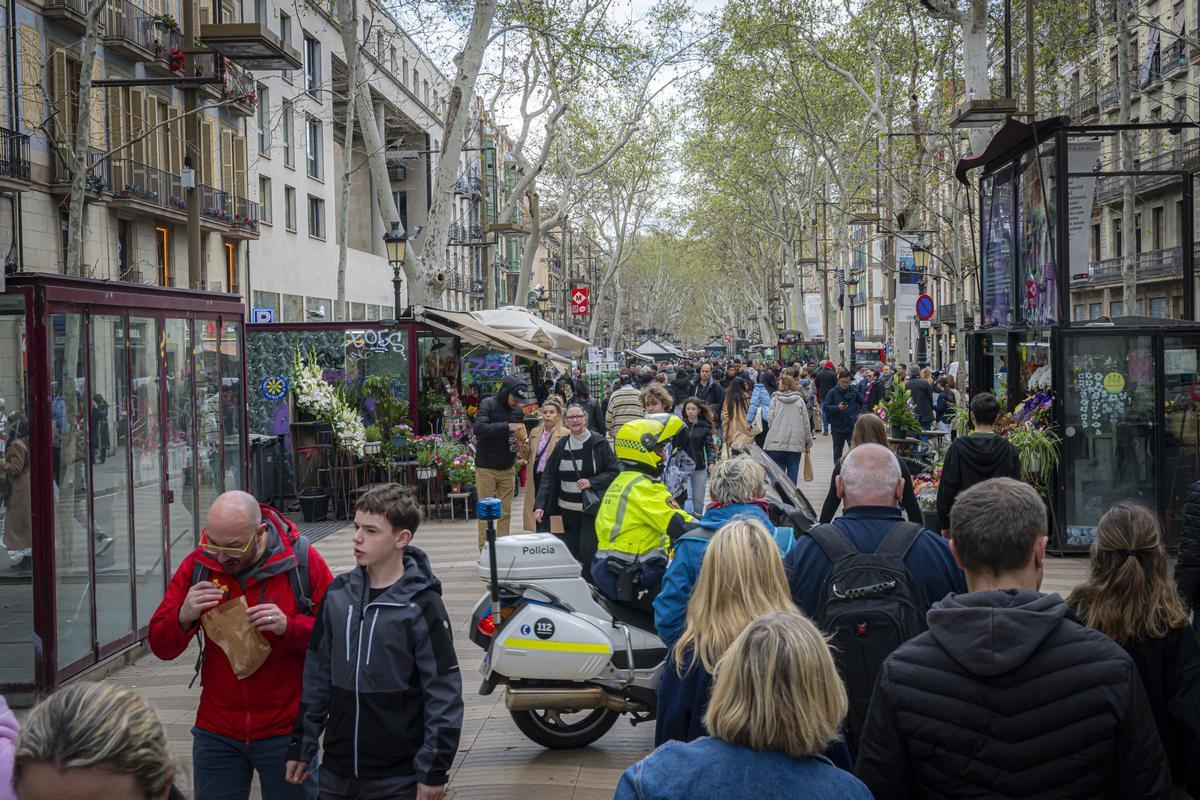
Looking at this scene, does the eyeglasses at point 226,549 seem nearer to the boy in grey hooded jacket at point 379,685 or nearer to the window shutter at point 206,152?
the boy in grey hooded jacket at point 379,685

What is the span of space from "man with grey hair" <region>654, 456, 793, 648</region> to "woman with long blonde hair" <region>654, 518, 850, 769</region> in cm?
52

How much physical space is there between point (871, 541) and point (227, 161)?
29779mm

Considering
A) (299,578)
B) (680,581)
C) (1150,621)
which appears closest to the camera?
(1150,621)

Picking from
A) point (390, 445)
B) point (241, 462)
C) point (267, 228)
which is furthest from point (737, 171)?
point (241, 462)

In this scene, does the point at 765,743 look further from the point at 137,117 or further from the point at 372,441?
the point at 137,117

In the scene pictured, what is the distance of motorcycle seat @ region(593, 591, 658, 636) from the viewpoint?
6.11 m

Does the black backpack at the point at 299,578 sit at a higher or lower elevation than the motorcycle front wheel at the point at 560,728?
higher

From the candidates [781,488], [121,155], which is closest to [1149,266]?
[121,155]

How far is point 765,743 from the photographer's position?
2.43 meters

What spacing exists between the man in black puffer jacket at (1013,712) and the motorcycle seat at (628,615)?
129 inches

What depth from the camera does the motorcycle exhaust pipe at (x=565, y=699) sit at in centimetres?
579

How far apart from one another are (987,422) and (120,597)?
6.20 m

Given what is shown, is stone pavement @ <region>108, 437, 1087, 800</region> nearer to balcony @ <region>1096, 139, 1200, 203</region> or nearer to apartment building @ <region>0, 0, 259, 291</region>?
apartment building @ <region>0, 0, 259, 291</region>

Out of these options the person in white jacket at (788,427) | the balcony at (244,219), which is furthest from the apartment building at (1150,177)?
the balcony at (244,219)
